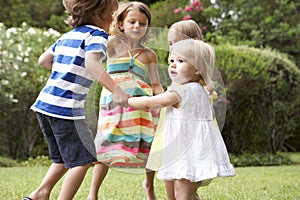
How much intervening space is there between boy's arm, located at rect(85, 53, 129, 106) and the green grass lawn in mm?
1240

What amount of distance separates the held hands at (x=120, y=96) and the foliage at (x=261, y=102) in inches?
236

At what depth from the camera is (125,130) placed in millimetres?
3061

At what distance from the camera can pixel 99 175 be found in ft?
12.1

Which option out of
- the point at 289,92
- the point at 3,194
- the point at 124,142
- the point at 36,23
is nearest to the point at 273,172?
the point at 289,92

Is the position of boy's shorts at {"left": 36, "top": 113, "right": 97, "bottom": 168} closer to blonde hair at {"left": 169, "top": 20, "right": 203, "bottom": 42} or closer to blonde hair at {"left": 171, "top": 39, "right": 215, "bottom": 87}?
blonde hair at {"left": 171, "top": 39, "right": 215, "bottom": 87}

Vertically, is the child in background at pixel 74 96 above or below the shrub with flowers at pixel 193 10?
below

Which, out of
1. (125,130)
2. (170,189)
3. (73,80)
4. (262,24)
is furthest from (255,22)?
(73,80)

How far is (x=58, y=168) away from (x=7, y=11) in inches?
520

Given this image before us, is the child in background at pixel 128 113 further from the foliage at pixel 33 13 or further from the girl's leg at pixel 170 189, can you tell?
the foliage at pixel 33 13

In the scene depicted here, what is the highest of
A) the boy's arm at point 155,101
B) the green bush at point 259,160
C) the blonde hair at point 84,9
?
the blonde hair at point 84,9

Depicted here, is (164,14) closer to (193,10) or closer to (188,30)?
(193,10)

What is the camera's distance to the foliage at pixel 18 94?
8.61m

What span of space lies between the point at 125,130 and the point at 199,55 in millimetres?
578

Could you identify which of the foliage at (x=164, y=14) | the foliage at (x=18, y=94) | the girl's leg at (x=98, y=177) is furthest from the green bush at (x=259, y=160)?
the foliage at (x=164, y=14)
